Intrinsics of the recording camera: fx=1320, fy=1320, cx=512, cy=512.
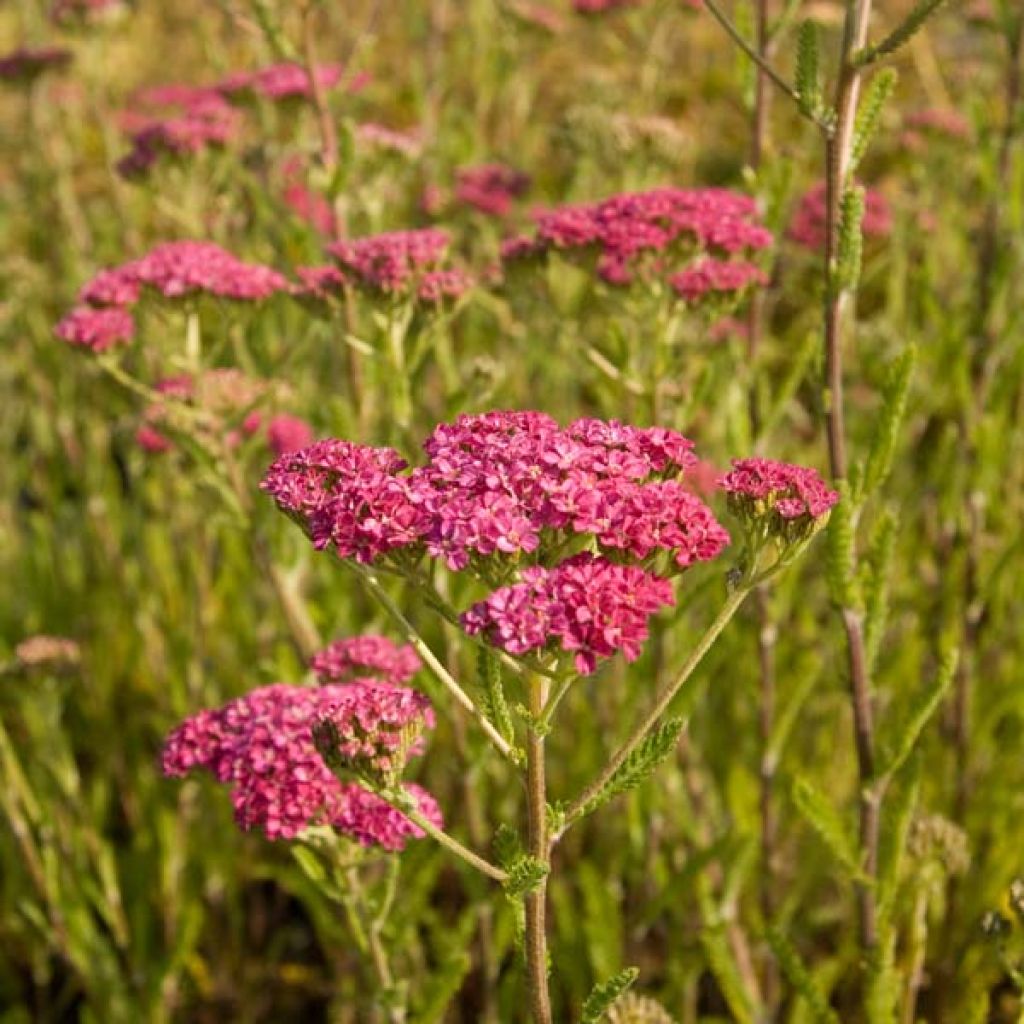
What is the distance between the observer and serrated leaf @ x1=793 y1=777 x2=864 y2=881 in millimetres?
2082

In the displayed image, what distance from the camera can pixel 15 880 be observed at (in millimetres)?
3516

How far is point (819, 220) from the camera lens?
13.3 feet

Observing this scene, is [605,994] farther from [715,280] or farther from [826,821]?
[715,280]

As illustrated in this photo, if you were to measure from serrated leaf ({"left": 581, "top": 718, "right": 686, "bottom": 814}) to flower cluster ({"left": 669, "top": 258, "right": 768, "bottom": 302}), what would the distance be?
133 centimetres

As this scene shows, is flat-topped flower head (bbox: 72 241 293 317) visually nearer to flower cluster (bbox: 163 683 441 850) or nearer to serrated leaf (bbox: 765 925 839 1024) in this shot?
flower cluster (bbox: 163 683 441 850)

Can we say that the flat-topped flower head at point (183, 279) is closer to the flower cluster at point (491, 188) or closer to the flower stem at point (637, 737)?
the flower cluster at point (491, 188)

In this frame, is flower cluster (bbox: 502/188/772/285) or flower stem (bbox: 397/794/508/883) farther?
flower cluster (bbox: 502/188/772/285)

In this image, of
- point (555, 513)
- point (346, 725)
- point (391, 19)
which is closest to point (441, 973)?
point (346, 725)

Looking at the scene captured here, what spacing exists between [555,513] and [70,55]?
395 centimetres

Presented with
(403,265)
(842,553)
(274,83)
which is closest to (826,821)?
(842,553)

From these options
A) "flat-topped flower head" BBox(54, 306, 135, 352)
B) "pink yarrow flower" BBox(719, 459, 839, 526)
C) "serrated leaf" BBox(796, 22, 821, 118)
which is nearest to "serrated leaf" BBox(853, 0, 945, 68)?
"serrated leaf" BBox(796, 22, 821, 118)

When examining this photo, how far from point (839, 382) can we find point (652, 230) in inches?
28.7

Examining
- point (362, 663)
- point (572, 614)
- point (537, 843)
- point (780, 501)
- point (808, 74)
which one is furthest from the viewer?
point (362, 663)

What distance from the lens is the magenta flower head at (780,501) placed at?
1.70 m
